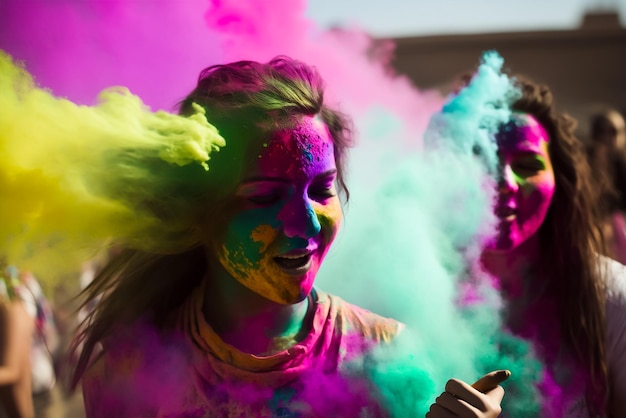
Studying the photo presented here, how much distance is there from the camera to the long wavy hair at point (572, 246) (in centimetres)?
222

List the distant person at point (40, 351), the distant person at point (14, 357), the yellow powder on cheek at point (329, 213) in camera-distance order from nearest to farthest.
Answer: the yellow powder on cheek at point (329, 213) → the distant person at point (14, 357) → the distant person at point (40, 351)

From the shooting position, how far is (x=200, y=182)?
1.74m

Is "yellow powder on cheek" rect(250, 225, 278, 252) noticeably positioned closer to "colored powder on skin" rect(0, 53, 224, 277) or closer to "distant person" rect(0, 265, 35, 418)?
"colored powder on skin" rect(0, 53, 224, 277)

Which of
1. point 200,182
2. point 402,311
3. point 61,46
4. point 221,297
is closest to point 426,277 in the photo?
point 402,311

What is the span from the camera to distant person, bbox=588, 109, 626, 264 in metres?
3.23

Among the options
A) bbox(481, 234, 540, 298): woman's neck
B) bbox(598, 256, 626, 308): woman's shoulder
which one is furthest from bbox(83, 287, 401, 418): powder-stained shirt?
bbox(598, 256, 626, 308): woman's shoulder

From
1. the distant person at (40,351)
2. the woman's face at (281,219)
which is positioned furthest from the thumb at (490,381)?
the distant person at (40,351)

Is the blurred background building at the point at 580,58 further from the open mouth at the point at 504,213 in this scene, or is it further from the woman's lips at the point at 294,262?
the woman's lips at the point at 294,262

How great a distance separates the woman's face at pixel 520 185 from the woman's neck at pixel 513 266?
4 cm

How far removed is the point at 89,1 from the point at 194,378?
945mm

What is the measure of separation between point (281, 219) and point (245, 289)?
0.24m

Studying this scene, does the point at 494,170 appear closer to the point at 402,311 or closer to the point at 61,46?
the point at 402,311

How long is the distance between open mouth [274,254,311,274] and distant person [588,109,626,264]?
4.96ft

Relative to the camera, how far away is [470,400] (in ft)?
5.43
